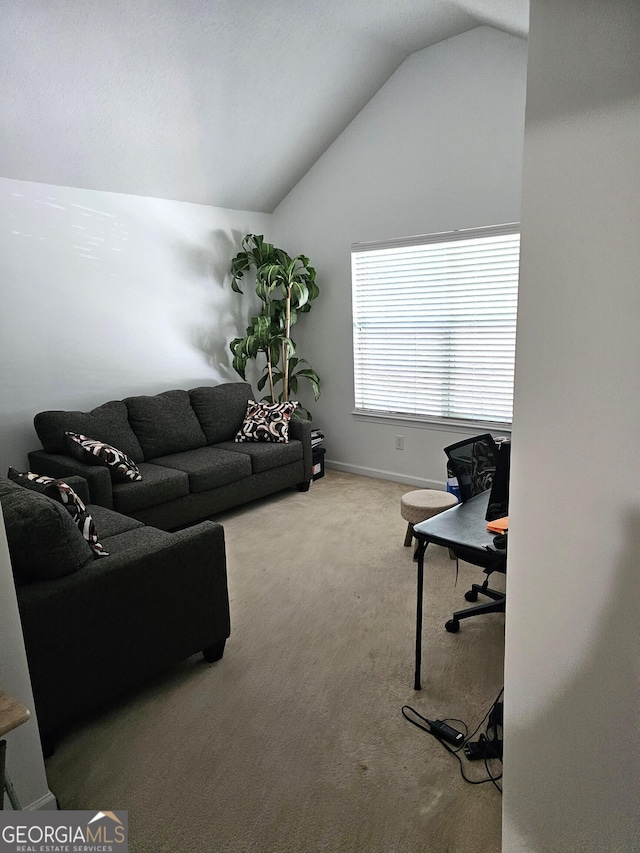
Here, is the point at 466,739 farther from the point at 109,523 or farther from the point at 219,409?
the point at 219,409

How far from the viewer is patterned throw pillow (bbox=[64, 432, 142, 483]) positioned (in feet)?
12.0

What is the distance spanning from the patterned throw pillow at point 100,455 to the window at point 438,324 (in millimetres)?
2276

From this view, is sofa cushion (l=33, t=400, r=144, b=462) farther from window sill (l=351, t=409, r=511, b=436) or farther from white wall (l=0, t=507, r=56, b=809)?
white wall (l=0, t=507, r=56, b=809)

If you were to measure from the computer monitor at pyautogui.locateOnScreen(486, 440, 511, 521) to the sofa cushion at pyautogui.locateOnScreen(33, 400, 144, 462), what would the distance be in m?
2.79

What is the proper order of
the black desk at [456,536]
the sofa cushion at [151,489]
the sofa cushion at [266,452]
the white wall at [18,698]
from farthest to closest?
the sofa cushion at [266,452], the sofa cushion at [151,489], the black desk at [456,536], the white wall at [18,698]

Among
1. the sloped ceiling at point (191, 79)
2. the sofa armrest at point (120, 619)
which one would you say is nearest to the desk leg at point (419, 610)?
the sofa armrest at point (120, 619)

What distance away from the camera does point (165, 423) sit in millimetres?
4441

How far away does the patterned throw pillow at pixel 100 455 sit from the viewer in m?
3.66

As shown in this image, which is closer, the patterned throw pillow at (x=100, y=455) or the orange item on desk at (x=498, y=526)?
the orange item on desk at (x=498, y=526)

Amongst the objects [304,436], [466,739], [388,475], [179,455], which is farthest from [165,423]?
[466,739]

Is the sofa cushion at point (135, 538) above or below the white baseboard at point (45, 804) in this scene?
above

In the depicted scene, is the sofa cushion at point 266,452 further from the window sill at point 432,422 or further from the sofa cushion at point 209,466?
the window sill at point 432,422

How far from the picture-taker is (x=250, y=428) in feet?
15.7

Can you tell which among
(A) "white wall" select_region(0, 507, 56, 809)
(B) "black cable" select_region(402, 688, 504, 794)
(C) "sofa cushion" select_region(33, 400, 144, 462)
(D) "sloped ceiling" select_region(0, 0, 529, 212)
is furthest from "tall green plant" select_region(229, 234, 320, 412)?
(A) "white wall" select_region(0, 507, 56, 809)
